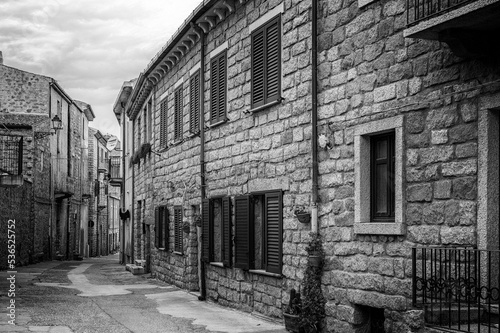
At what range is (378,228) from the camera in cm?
920

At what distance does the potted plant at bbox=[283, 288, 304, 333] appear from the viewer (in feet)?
35.8

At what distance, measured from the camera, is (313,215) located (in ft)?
35.7

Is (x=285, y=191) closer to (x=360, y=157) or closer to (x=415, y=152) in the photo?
(x=360, y=157)

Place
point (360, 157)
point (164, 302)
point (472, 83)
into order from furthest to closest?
point (164, 302) < point (360, 157) < point (472, 83)

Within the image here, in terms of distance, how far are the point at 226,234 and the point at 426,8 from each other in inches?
309

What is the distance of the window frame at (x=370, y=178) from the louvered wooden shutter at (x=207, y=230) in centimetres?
658

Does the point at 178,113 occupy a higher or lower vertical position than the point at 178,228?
higher

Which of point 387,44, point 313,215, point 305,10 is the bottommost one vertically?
point 313,215

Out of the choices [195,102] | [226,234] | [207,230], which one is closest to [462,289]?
[226,234]

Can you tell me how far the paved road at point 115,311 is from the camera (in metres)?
12.1

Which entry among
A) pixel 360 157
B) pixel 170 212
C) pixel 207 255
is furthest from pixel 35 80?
pixel 360 157

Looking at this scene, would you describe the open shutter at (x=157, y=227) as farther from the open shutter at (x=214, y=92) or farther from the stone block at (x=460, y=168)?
the stone block at (x=460, y=168)

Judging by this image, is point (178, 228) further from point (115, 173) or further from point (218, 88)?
point (115, 173)

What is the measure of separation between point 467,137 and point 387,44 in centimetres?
189
